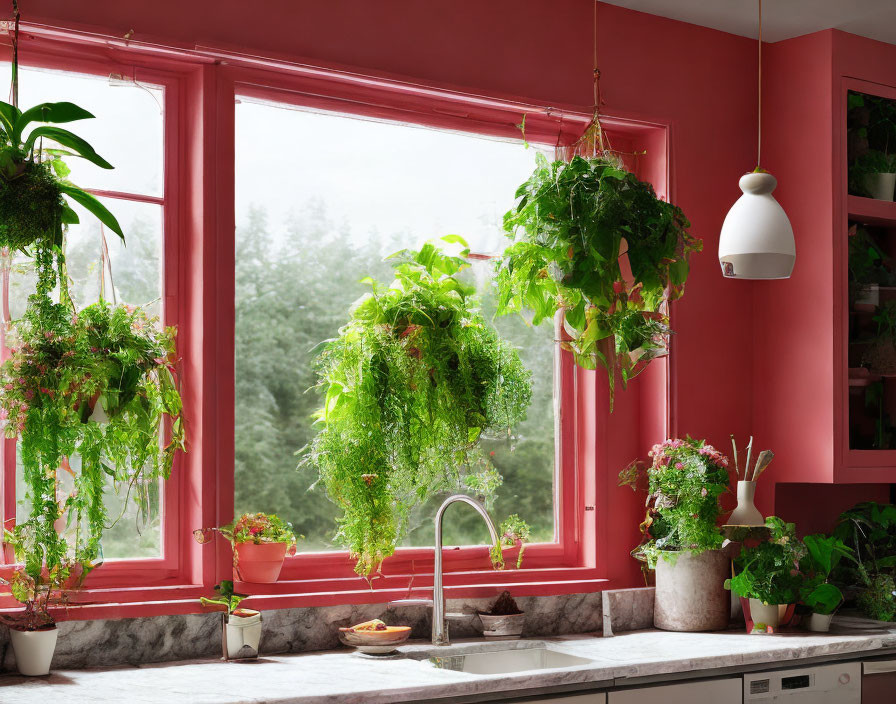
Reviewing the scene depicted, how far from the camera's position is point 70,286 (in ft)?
9.16

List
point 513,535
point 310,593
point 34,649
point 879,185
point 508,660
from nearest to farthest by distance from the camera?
point 34,649 → point 310,593 → point 508,660 → point 513,535 → point 879,185

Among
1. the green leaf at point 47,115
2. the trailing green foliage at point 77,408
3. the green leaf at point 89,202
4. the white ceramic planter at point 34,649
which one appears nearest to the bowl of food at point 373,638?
the trailing green foliage at point 77,408

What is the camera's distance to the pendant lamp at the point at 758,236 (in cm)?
281

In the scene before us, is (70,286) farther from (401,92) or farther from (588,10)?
(588,10)

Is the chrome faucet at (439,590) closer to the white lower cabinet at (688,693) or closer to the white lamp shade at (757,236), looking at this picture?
the white lower cabinet at (688,693)

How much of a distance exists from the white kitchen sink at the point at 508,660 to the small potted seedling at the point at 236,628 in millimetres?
540

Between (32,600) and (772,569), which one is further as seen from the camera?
(772,569)

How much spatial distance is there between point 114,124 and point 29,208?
0.60 meters

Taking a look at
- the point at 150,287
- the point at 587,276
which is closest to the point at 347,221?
the point at 150,287

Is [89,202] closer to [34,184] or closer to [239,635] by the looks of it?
[34,184]

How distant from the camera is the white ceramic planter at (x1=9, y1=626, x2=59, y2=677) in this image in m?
2.49

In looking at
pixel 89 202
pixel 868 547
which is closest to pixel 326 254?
pixel 89 202

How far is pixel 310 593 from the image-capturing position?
3023 mm

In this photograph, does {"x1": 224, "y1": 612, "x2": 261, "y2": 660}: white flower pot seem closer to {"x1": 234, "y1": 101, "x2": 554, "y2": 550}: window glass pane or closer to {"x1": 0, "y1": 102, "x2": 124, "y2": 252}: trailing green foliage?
{"x1": 234, "y1": 101, "x2": 554, "y2": 550}: window glass pane
